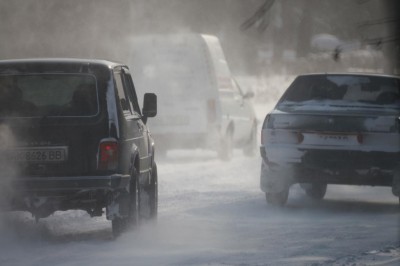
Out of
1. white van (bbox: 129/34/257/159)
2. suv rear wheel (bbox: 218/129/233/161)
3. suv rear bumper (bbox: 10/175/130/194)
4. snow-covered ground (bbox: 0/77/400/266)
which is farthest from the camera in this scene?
Result: suv rear wheel (bbox: 218/129/233/161)

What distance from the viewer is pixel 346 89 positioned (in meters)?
14.8

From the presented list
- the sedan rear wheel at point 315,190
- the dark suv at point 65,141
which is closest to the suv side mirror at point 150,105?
the dark suv at point 65,141

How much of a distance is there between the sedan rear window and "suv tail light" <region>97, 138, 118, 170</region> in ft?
14.3

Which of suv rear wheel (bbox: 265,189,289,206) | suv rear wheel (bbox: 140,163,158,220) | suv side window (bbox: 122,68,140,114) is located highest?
suv side window (bbox: 122,68,140,114)

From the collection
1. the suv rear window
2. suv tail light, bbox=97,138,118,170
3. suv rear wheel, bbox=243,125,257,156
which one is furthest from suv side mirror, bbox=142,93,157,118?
suv rear wheel, bbox=243,125,257,156

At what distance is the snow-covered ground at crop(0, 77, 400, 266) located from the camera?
976cm

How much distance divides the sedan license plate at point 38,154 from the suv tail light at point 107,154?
1.04ft

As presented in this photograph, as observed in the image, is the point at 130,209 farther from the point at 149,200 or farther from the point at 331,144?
the point at 331,144

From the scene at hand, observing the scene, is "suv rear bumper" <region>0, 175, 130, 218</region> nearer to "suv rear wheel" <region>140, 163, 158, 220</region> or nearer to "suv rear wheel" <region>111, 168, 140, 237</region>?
"suv rear wheel" <region>111, 168, 140, 237</region>

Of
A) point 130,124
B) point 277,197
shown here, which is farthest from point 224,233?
point 277,197

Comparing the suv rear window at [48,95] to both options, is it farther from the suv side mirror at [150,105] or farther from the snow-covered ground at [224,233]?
the suv side mirror at [150,105]

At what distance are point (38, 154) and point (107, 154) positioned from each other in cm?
61

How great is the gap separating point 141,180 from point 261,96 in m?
28.6

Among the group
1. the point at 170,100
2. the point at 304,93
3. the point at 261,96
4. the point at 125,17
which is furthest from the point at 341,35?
the point at 261,96
